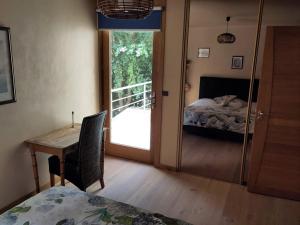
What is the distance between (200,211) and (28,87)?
2.22 meters

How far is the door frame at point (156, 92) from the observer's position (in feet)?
11.1

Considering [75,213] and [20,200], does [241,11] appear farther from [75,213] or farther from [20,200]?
[20,200]

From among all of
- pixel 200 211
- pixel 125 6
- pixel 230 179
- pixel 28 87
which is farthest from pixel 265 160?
pixel 28 87

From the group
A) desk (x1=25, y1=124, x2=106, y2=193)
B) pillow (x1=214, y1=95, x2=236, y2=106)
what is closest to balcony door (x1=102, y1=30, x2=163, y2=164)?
desk (x1=25, y1=124, x2=106, y2=193)

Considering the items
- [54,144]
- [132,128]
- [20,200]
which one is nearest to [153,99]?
[132,128]

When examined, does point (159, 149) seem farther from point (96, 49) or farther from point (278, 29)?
point (278, 29)

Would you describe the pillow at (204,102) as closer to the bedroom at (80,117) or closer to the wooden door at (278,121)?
the bedroom at (80,117)

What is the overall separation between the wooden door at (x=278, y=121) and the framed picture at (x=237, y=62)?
3.01 meters

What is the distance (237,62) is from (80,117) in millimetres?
3763

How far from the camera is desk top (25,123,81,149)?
2611 millimetres

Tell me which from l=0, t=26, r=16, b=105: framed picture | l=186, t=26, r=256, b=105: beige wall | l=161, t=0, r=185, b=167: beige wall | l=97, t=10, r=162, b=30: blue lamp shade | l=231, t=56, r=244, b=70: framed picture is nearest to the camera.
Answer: l=0, t=26, r=16, b=105: framed picture

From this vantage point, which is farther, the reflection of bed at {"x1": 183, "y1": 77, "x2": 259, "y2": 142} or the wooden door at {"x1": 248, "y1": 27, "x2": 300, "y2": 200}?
the reflection of bed at {"x1": 183, "y1": 77, "x2": 259, "y2": 142}

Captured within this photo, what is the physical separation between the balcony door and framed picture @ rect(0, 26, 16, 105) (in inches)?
59.6

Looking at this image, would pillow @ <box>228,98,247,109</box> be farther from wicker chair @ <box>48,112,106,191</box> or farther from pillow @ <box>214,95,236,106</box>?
wicker chair @ <box>48,112,106,191</box>
